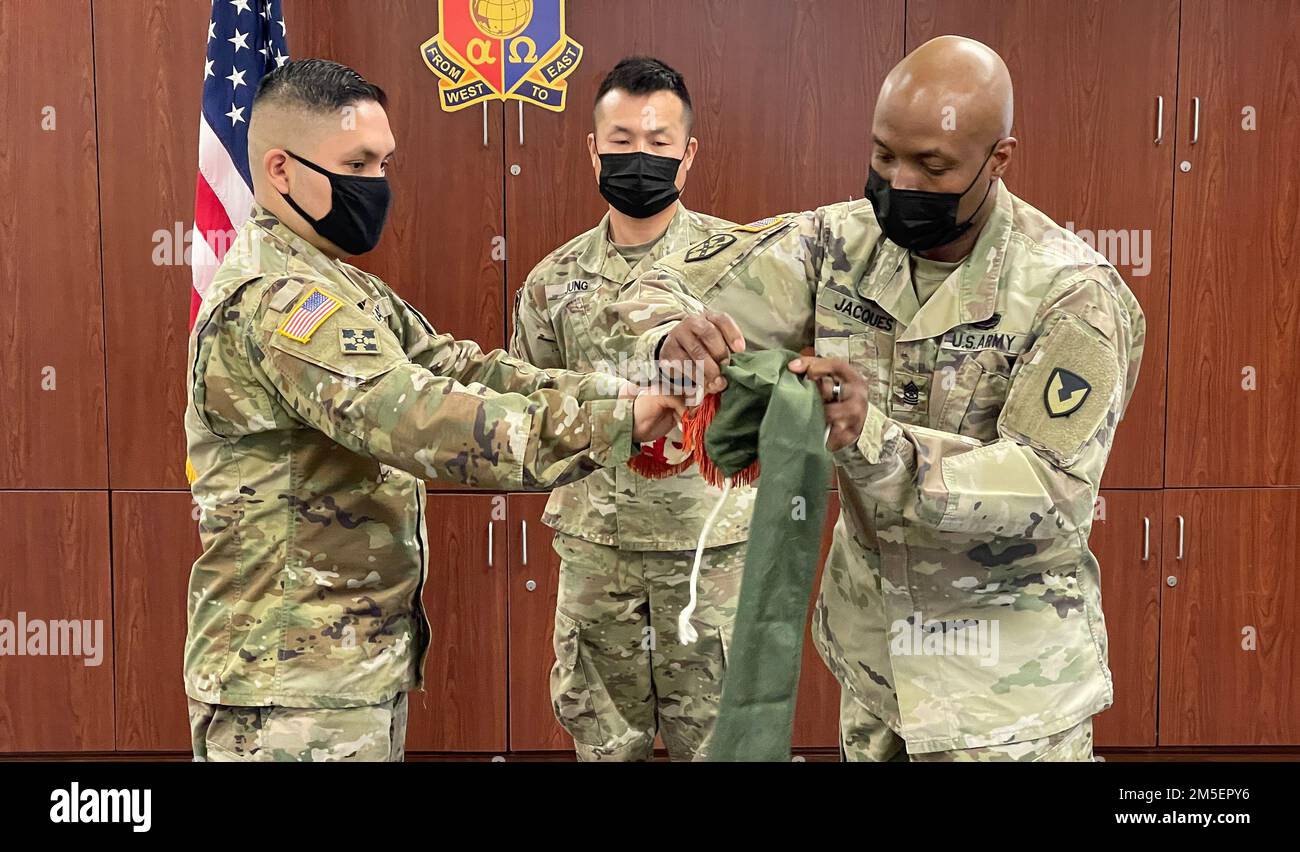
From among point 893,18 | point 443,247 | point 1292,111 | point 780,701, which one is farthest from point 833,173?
point 780,701

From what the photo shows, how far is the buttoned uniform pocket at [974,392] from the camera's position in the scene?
1.60 m

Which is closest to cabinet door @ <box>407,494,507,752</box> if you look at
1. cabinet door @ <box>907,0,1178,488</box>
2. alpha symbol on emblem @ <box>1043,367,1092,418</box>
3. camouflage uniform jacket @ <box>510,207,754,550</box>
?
camouflage uniform jacket @ <box>510,207,754,550</box>

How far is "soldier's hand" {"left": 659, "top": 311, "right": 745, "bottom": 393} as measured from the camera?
4.92 feet

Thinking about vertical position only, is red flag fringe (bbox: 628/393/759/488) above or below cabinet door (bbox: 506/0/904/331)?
below

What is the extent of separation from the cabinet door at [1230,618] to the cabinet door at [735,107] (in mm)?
1636

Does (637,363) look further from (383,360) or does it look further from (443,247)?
(443,247)

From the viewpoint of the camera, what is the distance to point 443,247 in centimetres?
334

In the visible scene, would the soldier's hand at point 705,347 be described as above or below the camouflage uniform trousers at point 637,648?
above

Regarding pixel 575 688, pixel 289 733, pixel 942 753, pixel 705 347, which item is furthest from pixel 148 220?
pixel 942 753

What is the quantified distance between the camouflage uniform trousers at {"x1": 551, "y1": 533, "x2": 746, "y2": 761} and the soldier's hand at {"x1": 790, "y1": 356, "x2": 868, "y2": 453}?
3.94ft

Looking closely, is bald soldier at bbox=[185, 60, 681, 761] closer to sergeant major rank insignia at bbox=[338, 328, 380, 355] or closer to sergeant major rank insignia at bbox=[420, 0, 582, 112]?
sergeant major rank insignia at bbox=[338, 328, 380, 355]

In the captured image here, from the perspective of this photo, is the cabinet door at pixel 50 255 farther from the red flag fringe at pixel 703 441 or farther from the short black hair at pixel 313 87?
the red flag fringe at pixel 703 441

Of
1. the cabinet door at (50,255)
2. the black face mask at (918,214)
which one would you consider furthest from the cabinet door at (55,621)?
the black face mask at (918,214)
